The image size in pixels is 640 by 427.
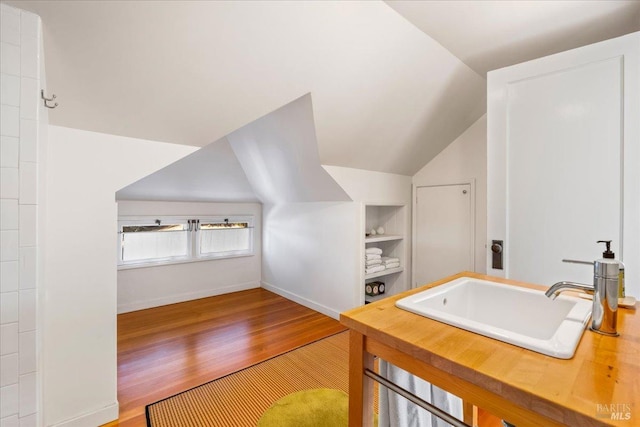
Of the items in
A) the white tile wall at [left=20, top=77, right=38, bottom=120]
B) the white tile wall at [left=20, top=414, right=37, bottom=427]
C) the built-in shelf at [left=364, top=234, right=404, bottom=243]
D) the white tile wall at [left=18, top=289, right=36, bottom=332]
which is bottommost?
the white tile wall at [left=20, top=414, right=37, bottom=427]

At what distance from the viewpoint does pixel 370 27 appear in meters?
1.64

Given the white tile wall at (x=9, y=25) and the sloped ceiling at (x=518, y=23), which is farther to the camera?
the sloped ceiling at (x=518, y=23)

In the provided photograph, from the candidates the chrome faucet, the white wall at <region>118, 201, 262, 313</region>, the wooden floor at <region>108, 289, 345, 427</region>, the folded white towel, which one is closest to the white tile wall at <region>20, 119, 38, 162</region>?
the wooden floor at <region>108, 289, 345, 427</region>

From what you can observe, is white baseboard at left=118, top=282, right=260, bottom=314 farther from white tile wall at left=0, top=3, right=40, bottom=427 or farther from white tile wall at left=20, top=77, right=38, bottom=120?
white tile wall at left=20, top=77, right=38, bottom=120

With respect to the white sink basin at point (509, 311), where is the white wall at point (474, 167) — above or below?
above

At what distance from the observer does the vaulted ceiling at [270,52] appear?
1295 mm

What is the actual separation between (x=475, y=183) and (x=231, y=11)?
104 inches

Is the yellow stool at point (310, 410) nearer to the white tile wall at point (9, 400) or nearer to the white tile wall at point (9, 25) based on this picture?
the white tile wall at point (9, 400)

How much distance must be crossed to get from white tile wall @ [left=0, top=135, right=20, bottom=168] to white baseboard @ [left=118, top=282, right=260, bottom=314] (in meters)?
2.58

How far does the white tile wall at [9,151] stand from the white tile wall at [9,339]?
0.65 m

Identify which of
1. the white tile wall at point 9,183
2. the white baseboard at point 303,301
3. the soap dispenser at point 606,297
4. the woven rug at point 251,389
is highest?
the white tile wall at point 9,183

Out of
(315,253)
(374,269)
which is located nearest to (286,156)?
(315,253)

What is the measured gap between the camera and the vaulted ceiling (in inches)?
51.0

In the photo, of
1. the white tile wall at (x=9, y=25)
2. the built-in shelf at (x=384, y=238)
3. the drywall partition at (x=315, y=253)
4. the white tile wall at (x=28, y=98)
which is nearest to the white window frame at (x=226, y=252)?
the drywall partition at (x=315, y=253)
